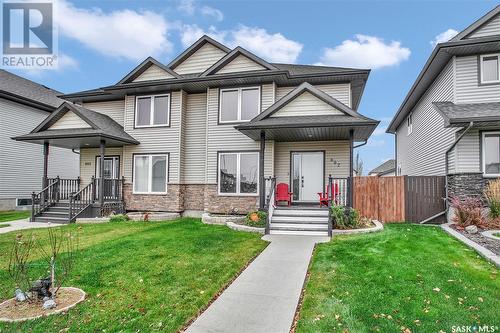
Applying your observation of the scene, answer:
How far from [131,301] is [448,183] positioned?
11.3m

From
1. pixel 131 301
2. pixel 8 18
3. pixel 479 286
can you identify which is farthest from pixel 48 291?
pixel 8 18

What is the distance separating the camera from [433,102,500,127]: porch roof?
9562mm

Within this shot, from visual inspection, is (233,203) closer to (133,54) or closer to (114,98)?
(114,98)

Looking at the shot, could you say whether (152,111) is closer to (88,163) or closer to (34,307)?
(88,163)

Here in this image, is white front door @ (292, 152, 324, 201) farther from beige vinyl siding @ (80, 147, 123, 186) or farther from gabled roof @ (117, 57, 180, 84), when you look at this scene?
beige vinyl siding @ (80, 147, 123, 186)

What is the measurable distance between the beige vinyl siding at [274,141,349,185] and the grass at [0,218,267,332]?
4364 millimetres

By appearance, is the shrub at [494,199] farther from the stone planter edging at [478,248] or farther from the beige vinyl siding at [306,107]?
the beige vinyl siding at [306,107]

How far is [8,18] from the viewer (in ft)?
48.3

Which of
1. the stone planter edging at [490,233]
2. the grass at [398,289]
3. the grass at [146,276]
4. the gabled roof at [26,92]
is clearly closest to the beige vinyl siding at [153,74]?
the grass at [146,276]

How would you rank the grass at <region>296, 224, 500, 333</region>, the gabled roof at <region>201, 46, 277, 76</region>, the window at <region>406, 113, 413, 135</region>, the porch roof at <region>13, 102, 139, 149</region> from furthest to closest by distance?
the window at <region>406, 113, 413, 135</region> → the gabled roof at <region>201, 46, 277, 76</region> → the porch roof at <region>13, 102, 139, 149</region> → the grass at <region>296, 224, 500, 333</region>

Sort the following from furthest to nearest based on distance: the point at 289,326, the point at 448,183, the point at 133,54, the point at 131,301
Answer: the point at 133,54, the point at 448,183, the point at 131,301, the point at 289,326

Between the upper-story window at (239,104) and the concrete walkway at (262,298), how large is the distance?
7.42 meters

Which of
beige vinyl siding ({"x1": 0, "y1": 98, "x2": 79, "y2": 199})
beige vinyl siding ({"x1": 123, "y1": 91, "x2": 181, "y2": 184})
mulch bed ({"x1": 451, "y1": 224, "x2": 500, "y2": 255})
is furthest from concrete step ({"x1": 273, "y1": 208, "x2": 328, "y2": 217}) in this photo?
beige vinyl siding ({"x1": 0, "y1": 98, "x2": 79, "y2": 199})

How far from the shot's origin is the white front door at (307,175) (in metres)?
13.1
